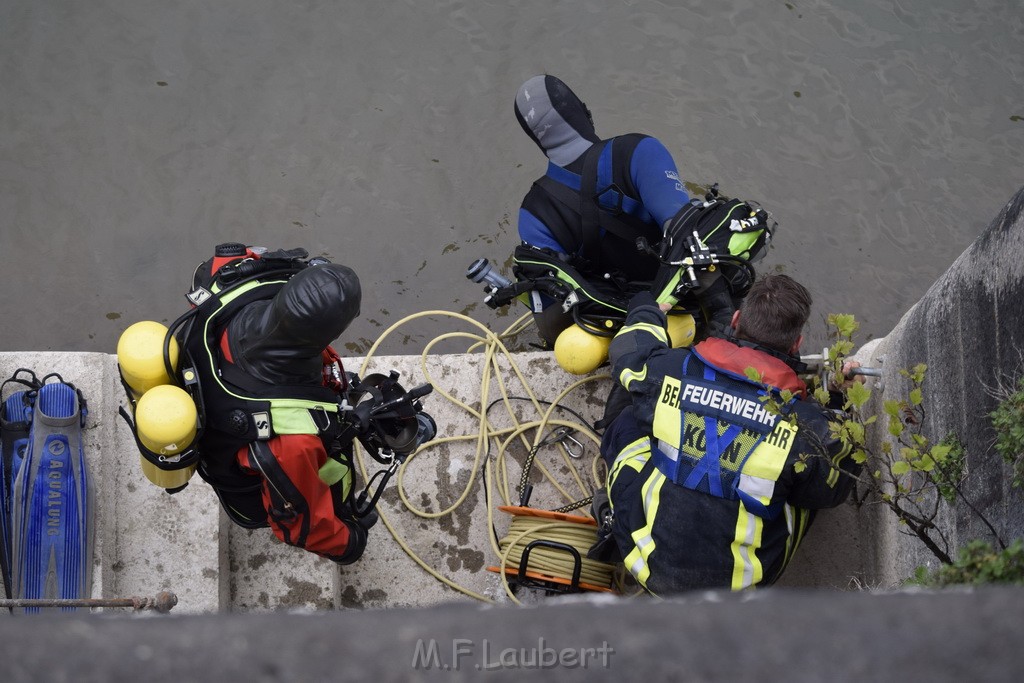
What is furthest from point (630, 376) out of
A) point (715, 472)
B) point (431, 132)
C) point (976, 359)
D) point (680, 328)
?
point (431, 132)

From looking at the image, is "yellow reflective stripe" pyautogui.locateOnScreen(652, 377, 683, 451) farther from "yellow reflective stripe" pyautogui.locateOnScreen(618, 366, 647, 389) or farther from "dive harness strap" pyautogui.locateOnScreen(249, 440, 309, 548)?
"dive harness strap" pyautogui.locateOnScreen(249, 440, 309, 548)

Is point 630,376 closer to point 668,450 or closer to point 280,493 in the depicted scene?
point 668,450

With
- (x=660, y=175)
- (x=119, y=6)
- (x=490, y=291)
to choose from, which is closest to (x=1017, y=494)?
(x=660, y=175)

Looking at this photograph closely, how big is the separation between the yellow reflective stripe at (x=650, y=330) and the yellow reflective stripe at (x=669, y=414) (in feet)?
1.04

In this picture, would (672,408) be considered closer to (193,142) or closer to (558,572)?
(558,572)

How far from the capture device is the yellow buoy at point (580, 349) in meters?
3.66

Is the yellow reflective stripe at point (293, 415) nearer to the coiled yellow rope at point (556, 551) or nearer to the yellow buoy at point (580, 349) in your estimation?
the coiled yellow rope at point (556, 551)

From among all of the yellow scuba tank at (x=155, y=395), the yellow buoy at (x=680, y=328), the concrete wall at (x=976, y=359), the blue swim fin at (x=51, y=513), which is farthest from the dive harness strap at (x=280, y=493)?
the concrete wall at (x=976, y=359)

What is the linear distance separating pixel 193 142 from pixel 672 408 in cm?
402

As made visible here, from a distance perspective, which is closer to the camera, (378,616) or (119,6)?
(378,616)

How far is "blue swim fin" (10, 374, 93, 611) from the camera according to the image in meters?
3.35

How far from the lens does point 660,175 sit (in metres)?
3.77

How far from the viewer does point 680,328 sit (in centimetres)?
377

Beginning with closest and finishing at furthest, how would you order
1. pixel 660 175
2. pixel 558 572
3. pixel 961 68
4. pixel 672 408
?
pixel 672 408
pixel 558 572
pixel 660 175
pixel 961 68
